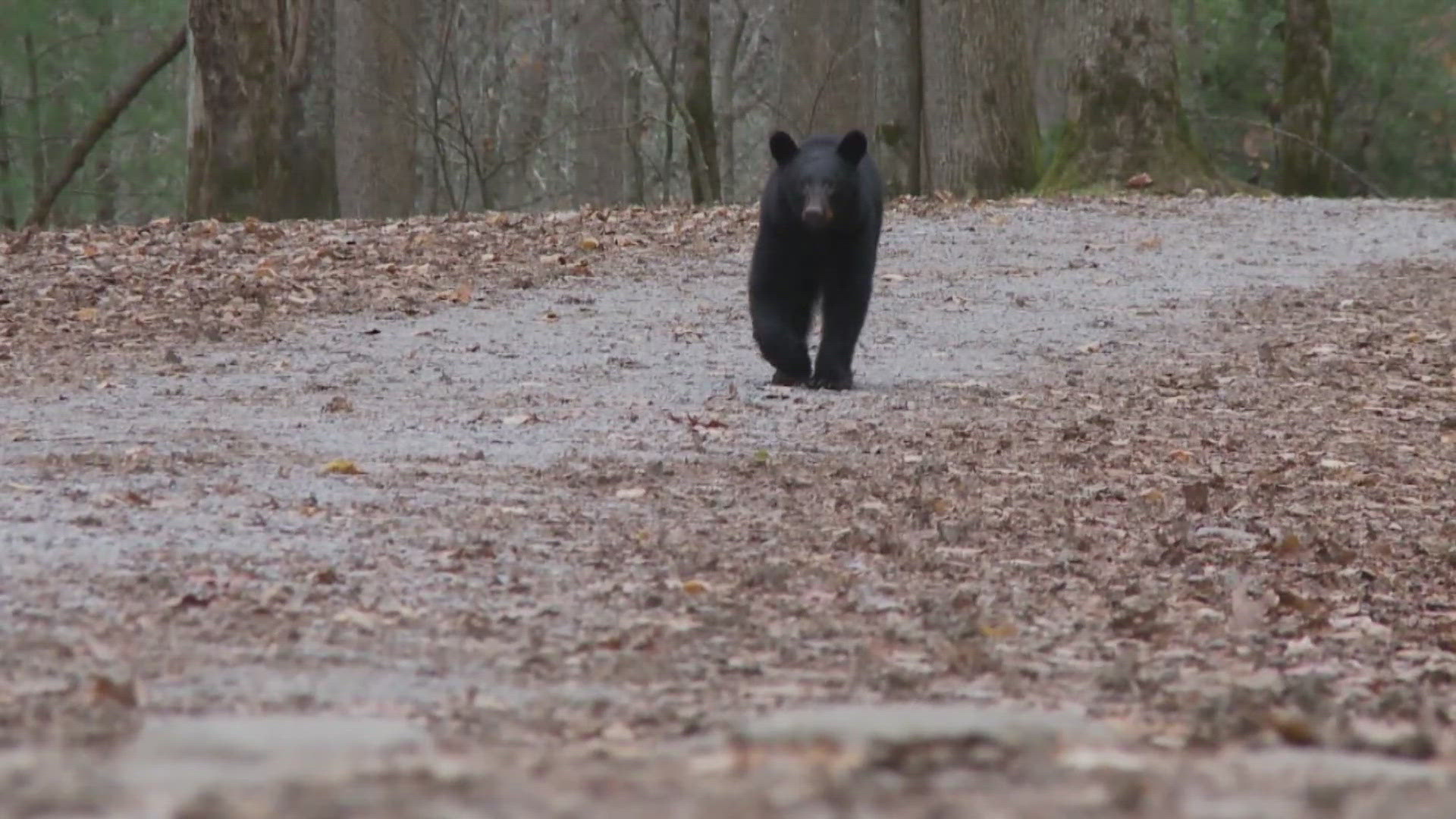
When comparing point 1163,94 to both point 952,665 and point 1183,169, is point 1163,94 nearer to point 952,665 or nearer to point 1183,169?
point 1183,169

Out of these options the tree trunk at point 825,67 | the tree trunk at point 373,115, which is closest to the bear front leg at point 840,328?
the tree trunk at point 825,67

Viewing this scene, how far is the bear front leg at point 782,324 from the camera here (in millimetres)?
9781

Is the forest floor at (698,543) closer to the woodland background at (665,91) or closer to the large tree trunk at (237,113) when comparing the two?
the large tree trunk at (237,113)

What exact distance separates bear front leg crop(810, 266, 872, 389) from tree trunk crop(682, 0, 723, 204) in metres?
10.5

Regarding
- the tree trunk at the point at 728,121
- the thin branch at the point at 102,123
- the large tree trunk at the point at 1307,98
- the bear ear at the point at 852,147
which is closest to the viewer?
the bear ear at the point at 852,147

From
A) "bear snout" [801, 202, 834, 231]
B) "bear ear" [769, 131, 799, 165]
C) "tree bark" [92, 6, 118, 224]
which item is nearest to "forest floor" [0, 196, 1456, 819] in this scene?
"bear snout" [801, 202, 834, 231]

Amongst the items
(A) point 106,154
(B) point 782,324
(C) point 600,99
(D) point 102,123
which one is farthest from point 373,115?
(B) point 782,324

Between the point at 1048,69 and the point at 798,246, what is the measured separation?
1738 cm

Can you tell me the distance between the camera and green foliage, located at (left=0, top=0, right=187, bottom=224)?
82.0ft

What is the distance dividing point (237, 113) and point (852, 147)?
892 cm

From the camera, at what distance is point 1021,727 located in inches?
147

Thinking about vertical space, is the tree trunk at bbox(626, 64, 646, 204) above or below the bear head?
above

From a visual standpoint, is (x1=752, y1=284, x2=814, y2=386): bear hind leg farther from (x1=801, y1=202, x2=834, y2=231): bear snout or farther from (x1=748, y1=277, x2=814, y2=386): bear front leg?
(x1=801, y1=202, x2=834, y2=231): bear snout

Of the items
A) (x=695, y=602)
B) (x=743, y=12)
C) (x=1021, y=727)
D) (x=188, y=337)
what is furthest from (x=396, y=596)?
(x=743, y=12)
